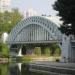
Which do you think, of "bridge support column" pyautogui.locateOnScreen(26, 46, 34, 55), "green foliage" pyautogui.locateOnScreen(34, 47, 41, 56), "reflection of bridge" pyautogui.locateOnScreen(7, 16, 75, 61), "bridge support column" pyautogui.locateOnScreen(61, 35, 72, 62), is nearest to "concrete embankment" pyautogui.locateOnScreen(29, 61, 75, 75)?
"bridge support column" pyautogui.locateOnScreen(61, 35, 72, 62)

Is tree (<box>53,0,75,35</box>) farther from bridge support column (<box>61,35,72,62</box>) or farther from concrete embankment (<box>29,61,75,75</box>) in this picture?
bridge support column (<box>61,35,72,62</box>)

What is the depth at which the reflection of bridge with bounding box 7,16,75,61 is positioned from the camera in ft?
263

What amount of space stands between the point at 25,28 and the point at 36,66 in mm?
44009

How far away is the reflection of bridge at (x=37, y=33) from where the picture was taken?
8028 centimetres

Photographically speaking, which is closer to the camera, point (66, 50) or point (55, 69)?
point (55, 69)

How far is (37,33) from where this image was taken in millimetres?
91188

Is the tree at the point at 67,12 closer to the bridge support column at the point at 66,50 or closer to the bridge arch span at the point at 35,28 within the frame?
the bridge support column at the point at 66,50

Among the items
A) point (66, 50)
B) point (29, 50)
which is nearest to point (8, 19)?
point (29, 50)

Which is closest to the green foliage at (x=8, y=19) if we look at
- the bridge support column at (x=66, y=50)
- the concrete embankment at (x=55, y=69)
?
the bridge support column at (x=66, y=50)

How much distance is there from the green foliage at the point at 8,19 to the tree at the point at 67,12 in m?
70.4

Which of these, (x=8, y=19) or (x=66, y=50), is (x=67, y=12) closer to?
(x=66, y=50)

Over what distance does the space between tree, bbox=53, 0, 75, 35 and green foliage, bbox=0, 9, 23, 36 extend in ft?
231

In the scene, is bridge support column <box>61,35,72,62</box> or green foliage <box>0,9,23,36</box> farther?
green foliage <box>0,9,23,36</box>

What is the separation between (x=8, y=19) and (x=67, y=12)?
8032cm
